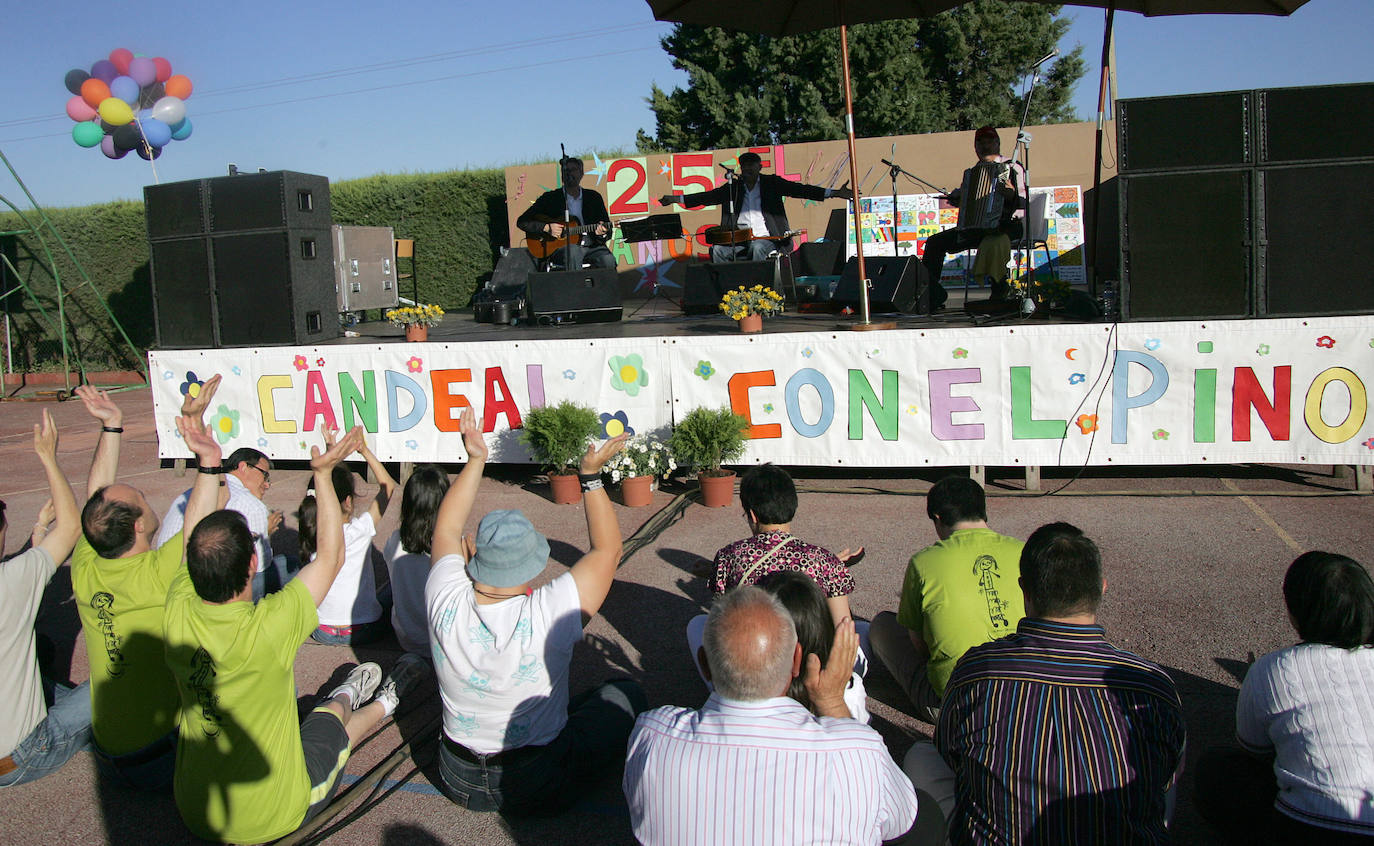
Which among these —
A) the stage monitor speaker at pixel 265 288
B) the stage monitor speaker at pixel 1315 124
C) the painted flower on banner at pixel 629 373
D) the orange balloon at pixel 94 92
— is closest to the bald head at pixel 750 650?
the painted flower on banner at pixel 629 373

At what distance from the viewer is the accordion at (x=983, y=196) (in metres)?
8.55

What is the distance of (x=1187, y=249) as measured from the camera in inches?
286

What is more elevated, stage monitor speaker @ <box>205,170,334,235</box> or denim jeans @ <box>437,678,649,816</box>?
stage monitor speaker @ <box>205,170,334,235</box>

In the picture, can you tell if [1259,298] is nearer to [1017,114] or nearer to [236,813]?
[236,813]

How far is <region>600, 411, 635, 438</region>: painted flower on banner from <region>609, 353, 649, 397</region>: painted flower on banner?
0.21m

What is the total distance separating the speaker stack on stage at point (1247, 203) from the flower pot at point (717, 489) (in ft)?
10.8

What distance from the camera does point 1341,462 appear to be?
22.7ft

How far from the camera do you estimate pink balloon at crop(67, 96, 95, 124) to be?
13.9 metres

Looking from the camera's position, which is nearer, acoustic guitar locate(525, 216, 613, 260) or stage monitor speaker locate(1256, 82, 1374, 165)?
stage monitor speaker locate(1256, 82, 1374, 165)

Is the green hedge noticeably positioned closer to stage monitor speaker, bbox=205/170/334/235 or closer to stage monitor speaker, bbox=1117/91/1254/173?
stage monitor speaker, bbox=205/170/334/235

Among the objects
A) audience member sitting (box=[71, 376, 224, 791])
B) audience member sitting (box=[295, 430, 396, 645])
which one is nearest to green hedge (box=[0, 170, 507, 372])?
audience member sitting (box=[295, 430, 396, 645])

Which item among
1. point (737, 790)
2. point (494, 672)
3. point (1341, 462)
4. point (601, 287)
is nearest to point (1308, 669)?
point (737, 790)

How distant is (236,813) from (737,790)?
1.84 meters

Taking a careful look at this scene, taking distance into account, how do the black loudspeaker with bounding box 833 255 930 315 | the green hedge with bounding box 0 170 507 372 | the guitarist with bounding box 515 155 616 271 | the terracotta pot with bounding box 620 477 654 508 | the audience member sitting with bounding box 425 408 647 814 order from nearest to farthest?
1. the audience member sitting with bounding box 425 408 647 814
2. the terracotta pot with bounding box 620 477 654 508
3. the black loudspeaker with bounding box 833 255 930 315
4. the guitarist with bounding box 515 155 616 271
5. the green hedge with bounding box 0 170 507 372
